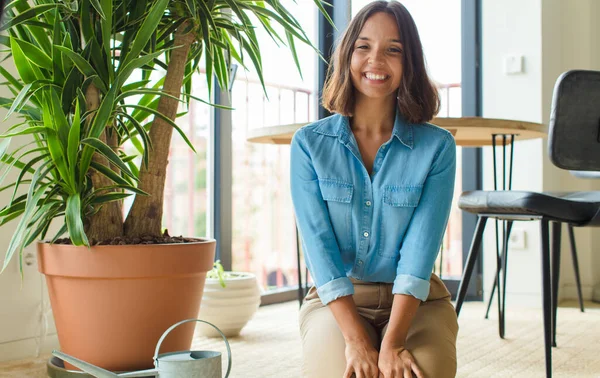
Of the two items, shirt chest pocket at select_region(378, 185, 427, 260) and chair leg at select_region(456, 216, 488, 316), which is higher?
shirt chest pocket at select_region(378, 185, 427, 260)

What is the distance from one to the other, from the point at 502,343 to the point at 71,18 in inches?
71.3

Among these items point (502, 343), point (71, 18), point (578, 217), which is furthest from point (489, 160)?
point (71, 18)

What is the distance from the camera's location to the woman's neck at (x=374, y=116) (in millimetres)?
1568

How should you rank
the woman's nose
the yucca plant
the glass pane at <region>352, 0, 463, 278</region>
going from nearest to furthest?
the woman's nose
the yucca plant
the glass pane at <region>352, 0, 463, 278</region>

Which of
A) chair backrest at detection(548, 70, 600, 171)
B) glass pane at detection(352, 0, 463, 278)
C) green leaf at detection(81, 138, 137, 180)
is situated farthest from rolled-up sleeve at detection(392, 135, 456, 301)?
glass pane at detection(352, 0, 463, 278)

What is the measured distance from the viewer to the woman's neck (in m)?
1.57

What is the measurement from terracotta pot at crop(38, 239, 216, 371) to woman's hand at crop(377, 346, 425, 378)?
654mm

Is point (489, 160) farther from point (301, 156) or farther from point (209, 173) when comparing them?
point (301, 156)

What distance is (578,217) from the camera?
1.98 metres

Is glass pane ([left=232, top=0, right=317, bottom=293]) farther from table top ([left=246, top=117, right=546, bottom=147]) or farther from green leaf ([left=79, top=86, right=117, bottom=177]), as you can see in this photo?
green leaf ([left=79, top=86, right=117, bottom=177])

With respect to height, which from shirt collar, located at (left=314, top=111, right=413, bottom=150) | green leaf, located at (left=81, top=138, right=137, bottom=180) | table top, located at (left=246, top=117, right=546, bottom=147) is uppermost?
table top, located at (left=246, top=117, right=546, bottom=147)

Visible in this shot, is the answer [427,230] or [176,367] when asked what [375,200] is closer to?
[427,230]

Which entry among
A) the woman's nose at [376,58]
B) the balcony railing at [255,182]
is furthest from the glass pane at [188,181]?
the woman's nose at [376,58]

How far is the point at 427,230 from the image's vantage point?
143 centimetres
